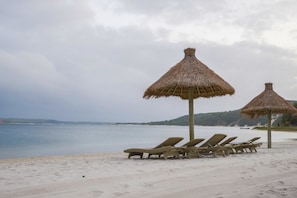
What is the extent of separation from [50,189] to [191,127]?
5695 mm

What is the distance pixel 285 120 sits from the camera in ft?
184

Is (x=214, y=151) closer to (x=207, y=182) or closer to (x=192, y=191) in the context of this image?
(x=207, y=182)

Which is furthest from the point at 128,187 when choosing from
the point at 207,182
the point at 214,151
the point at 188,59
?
the point at 188,59

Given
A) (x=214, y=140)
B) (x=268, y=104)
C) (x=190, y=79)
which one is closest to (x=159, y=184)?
(x=214, y=140)

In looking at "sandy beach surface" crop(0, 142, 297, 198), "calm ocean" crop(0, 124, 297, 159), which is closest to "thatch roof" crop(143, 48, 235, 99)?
"sandy beach surface" crop(0, 142, 297, 198)

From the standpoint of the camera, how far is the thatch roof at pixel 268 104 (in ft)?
41.3

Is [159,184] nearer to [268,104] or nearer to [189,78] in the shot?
[189,78]

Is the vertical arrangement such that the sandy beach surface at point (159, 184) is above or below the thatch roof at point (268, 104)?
below

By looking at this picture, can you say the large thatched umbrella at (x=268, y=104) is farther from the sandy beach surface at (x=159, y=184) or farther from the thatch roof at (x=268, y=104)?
the sandy beach surface at (x=159, y=184)

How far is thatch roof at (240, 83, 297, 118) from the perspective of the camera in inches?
496

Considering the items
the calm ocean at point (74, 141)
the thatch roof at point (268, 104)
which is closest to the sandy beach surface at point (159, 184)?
the thatch roof at point (268, 104)

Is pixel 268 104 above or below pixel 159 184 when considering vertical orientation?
above

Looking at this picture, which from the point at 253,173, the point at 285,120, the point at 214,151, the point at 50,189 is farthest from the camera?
the point at 285,120

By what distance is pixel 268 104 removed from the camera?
Result: 12617 millimetres
